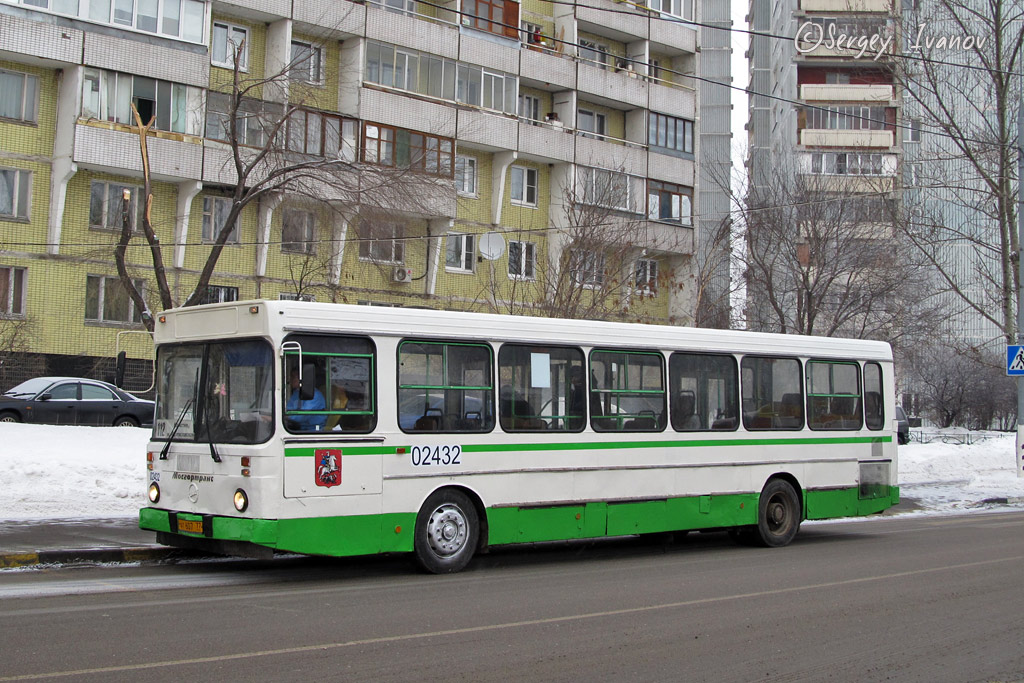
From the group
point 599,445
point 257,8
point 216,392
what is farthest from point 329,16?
point 216,392

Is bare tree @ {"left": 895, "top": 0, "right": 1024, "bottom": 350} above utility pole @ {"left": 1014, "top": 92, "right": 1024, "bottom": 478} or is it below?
above

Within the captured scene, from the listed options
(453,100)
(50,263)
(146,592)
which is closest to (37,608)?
(146,592)

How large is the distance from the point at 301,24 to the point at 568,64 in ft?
39.0

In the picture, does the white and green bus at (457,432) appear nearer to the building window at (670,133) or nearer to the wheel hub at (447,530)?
the wheel hub at (447,530)

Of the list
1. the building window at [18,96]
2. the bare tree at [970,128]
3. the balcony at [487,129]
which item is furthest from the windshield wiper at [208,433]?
the balcony at [487,129]

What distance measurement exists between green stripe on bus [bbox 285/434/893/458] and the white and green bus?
0.07ft

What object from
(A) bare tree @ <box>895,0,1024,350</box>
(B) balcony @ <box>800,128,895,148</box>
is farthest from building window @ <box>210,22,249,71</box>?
(B) balcony @ <box>800,128,895,148</box>

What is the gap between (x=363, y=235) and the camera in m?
32.4

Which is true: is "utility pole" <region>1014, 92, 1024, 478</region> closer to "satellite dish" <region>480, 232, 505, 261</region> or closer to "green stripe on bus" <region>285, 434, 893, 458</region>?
"green stripe on bus" <region>285, 434, 893, 458</region>

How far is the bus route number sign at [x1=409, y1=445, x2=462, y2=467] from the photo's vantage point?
1165 centimetres

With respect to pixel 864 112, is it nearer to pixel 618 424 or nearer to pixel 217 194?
pixel 217 194

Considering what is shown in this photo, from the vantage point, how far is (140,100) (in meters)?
35.1

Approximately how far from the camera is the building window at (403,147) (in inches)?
1551

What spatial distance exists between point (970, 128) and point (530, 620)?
84.9 ft
